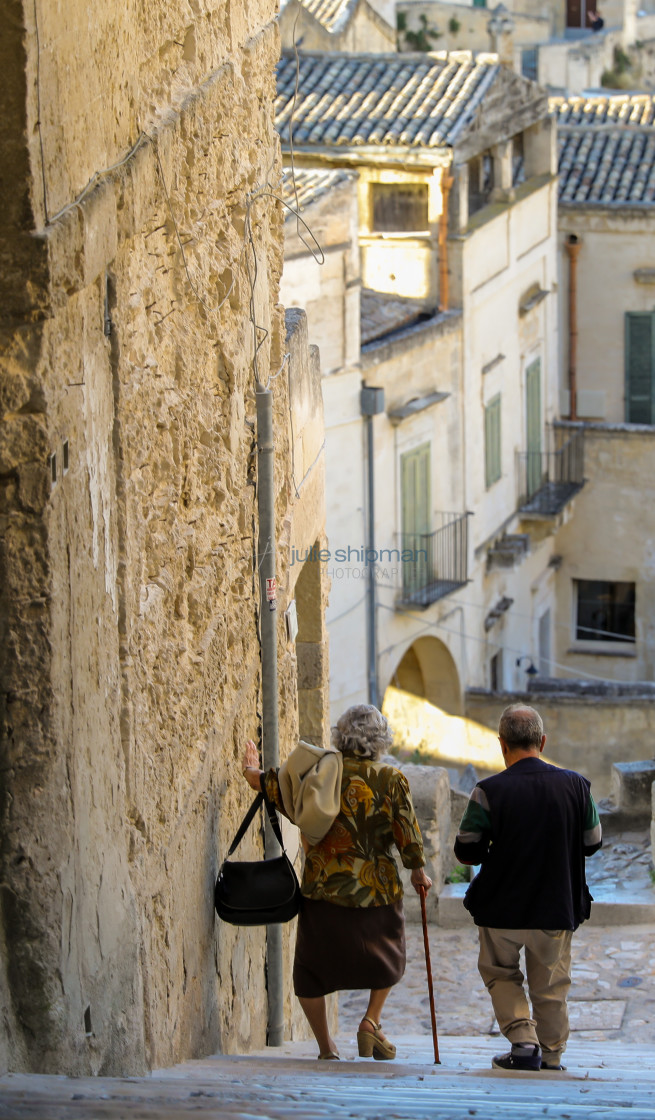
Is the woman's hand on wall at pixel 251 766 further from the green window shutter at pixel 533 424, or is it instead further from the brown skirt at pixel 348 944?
the green window shutter at pixel 533 424

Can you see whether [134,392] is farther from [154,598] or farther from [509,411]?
[509,411]

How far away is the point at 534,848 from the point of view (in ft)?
16.5

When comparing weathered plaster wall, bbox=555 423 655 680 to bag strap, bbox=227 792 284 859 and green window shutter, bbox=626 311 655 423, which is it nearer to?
green window shutter, bbox=626 311 655 423

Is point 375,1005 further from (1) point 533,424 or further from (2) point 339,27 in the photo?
(2) point 339,27

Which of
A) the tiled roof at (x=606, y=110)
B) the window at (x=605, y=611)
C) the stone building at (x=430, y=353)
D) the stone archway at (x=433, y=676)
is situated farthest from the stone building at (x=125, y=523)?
the tiled roof at (x=606, y=110)

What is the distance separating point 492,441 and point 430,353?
3006 mm

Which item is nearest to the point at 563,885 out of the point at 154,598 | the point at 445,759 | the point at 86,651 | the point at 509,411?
the point at 154,598

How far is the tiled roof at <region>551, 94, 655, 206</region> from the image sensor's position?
24016mm

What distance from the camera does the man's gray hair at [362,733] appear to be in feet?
16.2

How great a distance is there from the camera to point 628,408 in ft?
82.7

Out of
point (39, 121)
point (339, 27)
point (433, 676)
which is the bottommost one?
point (433, 676)

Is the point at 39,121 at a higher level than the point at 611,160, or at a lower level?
higher

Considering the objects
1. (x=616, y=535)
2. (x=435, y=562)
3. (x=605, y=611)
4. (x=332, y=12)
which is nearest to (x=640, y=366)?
(x=616, y=535)

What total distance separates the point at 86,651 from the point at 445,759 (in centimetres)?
1483
